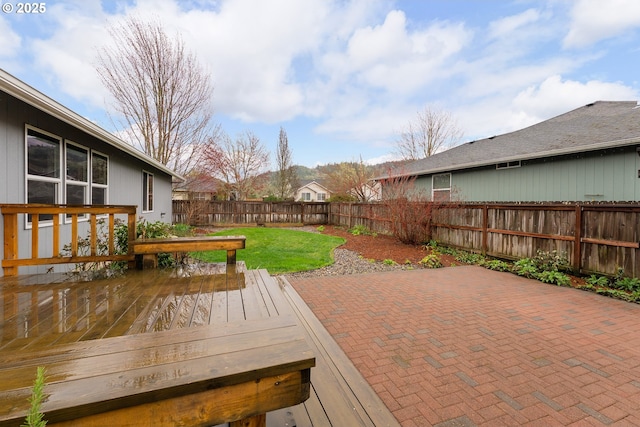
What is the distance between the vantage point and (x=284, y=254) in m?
7.89

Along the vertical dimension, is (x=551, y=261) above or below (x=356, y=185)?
below

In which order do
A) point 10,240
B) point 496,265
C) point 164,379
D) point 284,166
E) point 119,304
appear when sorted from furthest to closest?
point 284,166 → point 496,265 → point 10,240 → point 119,304 → point 164,379

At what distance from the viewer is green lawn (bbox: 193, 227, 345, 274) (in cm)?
646

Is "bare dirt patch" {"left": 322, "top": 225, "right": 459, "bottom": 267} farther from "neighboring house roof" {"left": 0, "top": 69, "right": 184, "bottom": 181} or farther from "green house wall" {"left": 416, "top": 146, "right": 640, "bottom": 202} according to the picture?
"neighboring house roof" {"left": 0, "top": 69, "right": 184, "bottom": 181}

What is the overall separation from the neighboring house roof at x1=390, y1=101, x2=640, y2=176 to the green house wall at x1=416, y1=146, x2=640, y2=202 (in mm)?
361

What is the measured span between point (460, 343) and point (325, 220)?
1501 cm

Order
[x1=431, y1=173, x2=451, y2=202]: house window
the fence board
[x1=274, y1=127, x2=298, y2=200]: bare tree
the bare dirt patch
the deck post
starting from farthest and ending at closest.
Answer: [x1=274, y1=127, x2=298, y2=200]: bare tree → [x1=431, y1=173, x2=451, y2=202]: house window → the bare dirt patch → the fence board → the deck post

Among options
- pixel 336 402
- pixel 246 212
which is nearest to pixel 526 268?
pixel 336 402

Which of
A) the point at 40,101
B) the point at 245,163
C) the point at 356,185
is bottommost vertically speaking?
the point at 40,101

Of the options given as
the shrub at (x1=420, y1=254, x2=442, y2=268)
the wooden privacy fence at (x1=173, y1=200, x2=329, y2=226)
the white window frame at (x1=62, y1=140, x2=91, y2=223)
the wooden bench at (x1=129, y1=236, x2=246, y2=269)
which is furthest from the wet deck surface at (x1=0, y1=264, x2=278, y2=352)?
the wooden privacy fence at (x1=173, y1=200, x2=329, y2=226)

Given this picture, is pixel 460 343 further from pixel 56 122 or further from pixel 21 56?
pixel 21 56

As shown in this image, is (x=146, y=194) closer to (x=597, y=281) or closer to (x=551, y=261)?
A: (x=551, y=261)

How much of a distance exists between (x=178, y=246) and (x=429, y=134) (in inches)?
942

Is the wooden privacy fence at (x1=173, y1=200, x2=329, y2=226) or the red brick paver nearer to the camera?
the red brick paver
